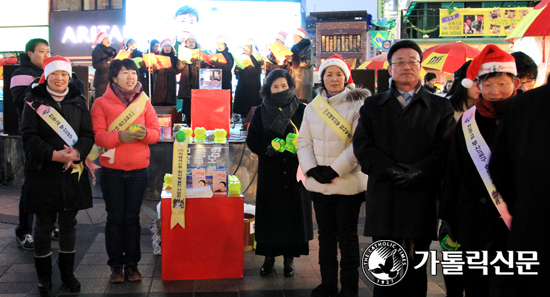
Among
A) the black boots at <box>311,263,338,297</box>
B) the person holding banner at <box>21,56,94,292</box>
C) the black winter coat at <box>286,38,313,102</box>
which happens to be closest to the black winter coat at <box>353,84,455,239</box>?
the black boots at <box>311,263,338,297</box>

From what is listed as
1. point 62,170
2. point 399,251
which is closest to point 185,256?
point 62,170

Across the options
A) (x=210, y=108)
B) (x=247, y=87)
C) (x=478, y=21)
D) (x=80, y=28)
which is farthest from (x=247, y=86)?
(x=478, y=21)

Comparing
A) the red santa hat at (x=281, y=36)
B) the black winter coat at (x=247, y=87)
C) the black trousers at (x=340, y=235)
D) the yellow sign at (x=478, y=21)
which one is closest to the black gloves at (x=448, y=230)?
the black trousers at (x=340, y=235)

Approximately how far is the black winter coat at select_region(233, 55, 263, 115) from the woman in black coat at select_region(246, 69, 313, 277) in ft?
16.8

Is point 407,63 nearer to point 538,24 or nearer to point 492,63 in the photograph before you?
point 492,63

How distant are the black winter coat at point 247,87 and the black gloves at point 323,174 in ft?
18.9

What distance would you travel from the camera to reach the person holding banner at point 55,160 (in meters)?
3.15

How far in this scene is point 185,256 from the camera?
11.7ft

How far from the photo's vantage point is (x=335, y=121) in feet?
10.0

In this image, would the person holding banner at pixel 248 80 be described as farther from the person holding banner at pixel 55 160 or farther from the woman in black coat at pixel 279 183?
the person holding banner at pixel 55 160

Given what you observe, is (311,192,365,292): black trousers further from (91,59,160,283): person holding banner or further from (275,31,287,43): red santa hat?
(275,31,287,43): red santa hat

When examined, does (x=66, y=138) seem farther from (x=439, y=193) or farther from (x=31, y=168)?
(x=439, y=193)

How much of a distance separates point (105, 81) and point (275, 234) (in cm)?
613

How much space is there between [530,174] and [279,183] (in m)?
2.35
